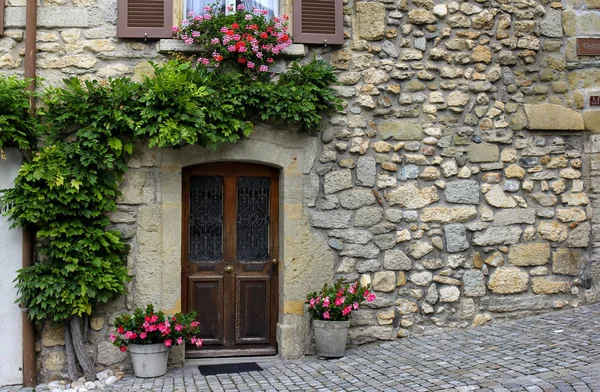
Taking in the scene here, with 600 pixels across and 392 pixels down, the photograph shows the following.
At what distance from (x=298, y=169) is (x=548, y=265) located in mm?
2650

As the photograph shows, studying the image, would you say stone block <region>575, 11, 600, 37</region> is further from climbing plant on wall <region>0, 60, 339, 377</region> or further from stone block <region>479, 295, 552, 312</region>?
climbing plant on wall <region>0, 60, 339, 377</region>

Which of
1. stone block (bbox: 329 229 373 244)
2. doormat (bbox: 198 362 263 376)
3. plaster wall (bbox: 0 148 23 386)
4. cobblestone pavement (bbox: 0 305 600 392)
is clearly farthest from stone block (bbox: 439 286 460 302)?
plaster wall (bbox: 0 148 23 386)

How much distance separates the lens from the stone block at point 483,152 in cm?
669

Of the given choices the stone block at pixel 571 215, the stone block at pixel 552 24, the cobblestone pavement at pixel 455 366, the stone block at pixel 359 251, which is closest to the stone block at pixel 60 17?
the stone block at pixel 359 251

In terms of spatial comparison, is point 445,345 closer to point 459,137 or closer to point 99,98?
point 459,137

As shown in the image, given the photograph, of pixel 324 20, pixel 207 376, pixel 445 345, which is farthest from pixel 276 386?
pixel 324 20

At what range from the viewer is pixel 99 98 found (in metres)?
5.85

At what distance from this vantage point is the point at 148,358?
19.0 ft

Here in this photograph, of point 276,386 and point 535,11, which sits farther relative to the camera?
point 535,11

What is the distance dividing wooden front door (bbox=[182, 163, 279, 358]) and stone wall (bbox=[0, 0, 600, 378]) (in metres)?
0.25

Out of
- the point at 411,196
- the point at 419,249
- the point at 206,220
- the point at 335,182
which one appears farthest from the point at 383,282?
the point at 206,220

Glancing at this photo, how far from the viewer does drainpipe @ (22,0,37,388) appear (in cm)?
586

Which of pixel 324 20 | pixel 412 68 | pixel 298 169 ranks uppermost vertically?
pixel 324 20

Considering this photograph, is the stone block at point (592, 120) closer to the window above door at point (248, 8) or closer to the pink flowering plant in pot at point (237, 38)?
the window above door at point (248, 8)
